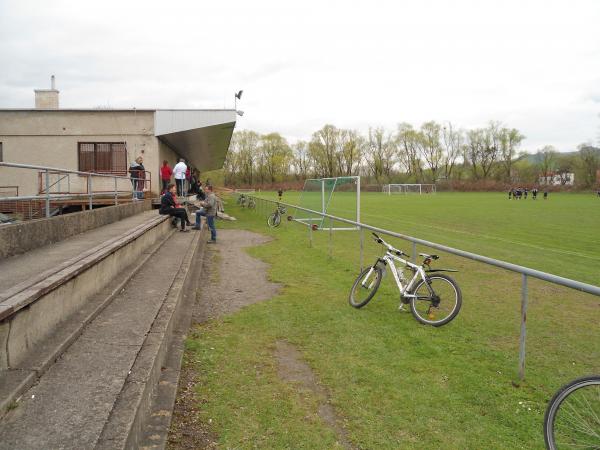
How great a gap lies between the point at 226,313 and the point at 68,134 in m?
17.3

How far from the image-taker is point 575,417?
3078 millimetres

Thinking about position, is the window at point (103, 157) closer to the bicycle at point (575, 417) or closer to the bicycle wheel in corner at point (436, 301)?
the bicycle wheel in corner at point (436, 301)

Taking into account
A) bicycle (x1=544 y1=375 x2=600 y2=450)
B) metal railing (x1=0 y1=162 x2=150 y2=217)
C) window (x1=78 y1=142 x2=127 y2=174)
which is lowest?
bicycle (x1=544 y1=375 x2=600 y2=450)

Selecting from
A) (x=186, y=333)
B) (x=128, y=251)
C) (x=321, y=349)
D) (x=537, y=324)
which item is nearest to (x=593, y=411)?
(x=321, y=349)

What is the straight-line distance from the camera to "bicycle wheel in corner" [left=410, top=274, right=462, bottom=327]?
19.2ft

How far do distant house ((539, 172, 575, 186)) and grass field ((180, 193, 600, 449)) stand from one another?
8988cm

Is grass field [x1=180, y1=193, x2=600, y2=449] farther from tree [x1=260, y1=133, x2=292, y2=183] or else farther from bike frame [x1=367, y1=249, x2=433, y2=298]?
tree [x1=260, y1=133, x2=292, y2=183]

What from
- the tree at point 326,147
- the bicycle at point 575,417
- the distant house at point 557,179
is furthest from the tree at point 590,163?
the bicycle at point 575,417

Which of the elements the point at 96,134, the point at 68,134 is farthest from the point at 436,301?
the point at 68,134

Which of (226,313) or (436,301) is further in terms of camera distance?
(226,313)

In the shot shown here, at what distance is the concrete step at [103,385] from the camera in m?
2.72

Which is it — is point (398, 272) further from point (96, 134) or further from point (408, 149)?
point (408, 149)

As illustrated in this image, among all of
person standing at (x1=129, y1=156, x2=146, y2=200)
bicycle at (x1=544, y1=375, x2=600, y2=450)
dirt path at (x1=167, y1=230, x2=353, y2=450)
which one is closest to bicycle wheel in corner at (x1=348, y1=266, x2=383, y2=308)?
dirt path at (x1=167, y1=230, x2=353, y2=450)

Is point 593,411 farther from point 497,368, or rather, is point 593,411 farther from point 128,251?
point 128,251
